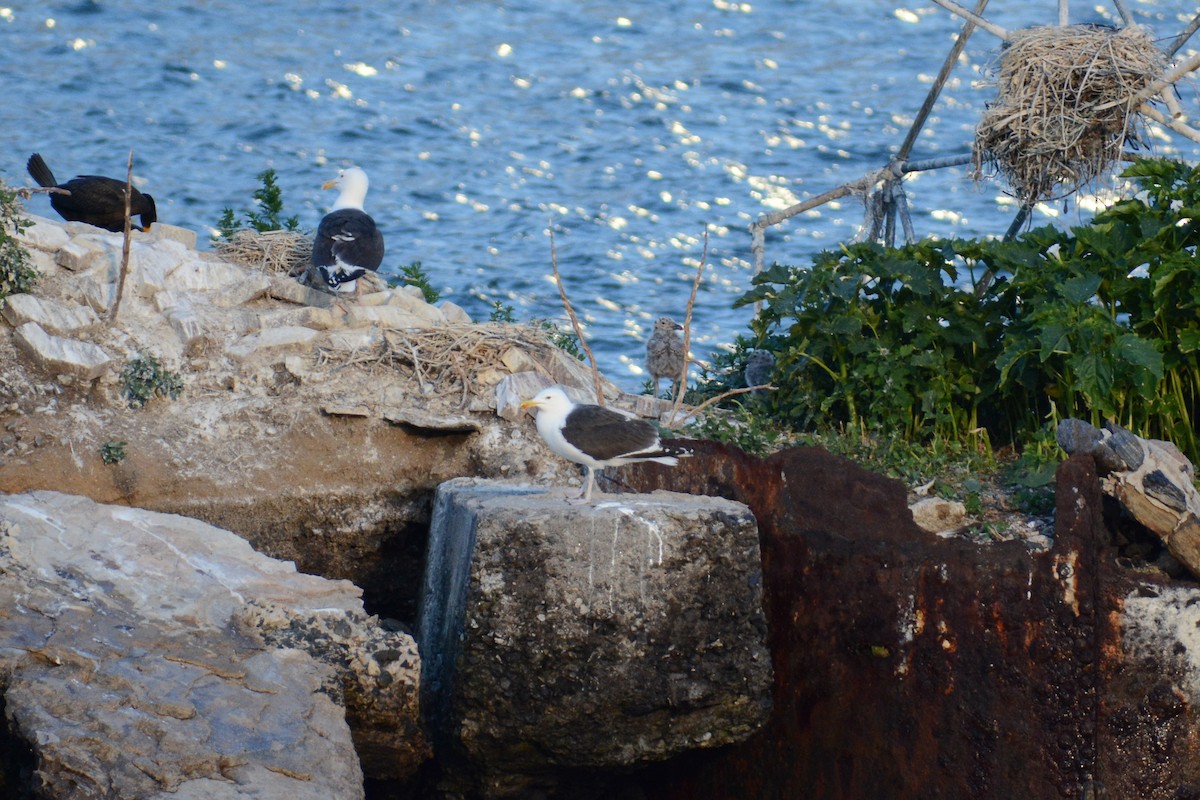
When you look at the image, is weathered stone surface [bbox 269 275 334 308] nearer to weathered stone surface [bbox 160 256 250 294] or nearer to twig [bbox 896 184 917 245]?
weathered stone surface [bbox 160 256 250 294]

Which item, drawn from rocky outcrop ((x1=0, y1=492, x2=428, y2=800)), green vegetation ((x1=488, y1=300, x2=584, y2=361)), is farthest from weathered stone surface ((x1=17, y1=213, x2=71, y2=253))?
green vegetation ((x1=488, y1=300, x2=584, y2=361))

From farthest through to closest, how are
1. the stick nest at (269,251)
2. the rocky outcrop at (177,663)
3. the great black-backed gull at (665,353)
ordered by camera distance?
the great black-backed gull at (665,353) → the stick nest at (269,251) → the rocky outcrop at (177,663)

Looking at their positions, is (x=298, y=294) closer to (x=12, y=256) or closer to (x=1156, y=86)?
(x=12, y=256)

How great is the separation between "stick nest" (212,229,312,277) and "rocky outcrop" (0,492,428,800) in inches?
109

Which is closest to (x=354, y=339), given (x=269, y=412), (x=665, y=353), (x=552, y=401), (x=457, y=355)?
(x=457, y=355)

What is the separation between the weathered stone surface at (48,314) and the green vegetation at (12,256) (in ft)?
0.25

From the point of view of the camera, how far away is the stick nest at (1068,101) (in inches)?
311

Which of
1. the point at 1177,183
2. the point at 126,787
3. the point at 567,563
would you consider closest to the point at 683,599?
the point at 567,563

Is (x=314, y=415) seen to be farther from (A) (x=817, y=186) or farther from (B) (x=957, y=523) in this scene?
(A) (x=817, y=186)

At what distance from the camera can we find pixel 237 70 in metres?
21.0

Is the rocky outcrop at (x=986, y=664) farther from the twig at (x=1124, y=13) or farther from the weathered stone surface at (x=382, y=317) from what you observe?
the twig at (x=1124, y=13)

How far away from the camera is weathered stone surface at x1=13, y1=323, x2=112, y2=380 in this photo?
7285 mm

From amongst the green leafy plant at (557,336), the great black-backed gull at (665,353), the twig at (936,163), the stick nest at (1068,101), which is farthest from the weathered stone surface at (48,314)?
the stick nest at (1068,101)

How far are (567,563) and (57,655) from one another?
1.92 meters
